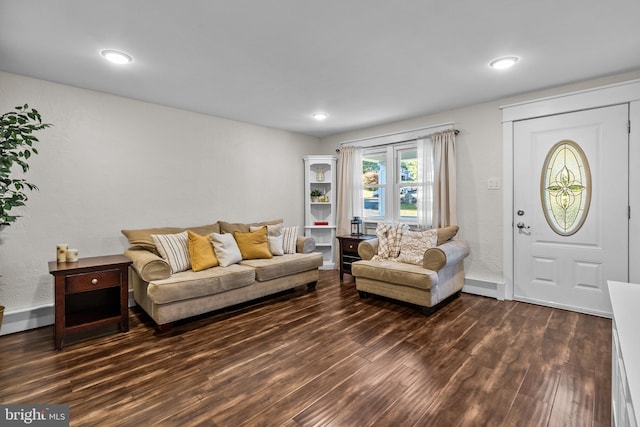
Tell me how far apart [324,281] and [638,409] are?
159 inches

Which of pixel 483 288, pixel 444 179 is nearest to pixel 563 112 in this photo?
pixel 444 179

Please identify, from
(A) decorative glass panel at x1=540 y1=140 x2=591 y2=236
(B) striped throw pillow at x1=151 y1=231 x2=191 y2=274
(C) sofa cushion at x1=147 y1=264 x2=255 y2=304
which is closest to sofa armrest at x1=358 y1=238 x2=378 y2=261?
(C) sofa cushion at x1=147 y1=264 x2=255 y2=304

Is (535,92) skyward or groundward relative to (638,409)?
skyward

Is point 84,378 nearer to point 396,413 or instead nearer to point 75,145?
point 396,413

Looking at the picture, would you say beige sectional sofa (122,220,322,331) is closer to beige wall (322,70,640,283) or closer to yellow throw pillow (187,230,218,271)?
yellow throw pillow (187,230,218,271)

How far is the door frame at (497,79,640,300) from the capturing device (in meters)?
2.93

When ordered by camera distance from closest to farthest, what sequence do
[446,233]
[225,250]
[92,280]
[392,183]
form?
1. [92,280]
2. [225,250]
3. [446,233]
4. [392,183]

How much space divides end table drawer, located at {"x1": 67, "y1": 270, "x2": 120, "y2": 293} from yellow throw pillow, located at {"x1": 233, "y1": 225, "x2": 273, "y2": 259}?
1417 millimetres

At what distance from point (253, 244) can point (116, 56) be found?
7.81 ft

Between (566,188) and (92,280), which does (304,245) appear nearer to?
(92,280)

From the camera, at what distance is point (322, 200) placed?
5.54m

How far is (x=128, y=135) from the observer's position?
3521 millimetres

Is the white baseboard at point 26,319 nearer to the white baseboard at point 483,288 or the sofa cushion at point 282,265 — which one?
the sofa cushion at point 282,265

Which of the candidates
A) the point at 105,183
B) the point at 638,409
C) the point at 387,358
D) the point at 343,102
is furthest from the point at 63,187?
the point at 638,409
